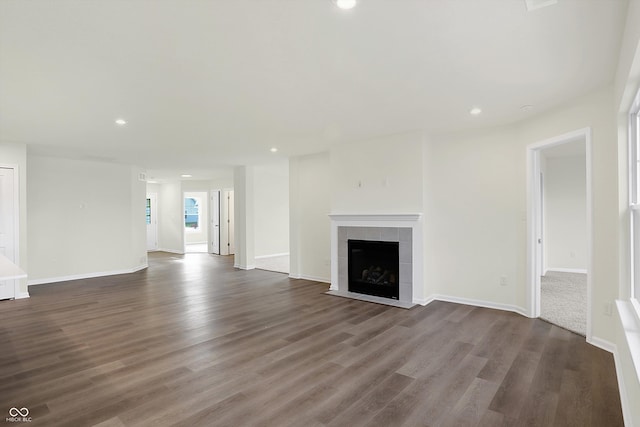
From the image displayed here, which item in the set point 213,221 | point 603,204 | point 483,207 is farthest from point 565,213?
point 213,221

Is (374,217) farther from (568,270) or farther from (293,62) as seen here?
(568,270)

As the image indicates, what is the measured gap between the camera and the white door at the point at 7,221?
5.09 metres

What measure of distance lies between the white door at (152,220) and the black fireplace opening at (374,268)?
360 inches

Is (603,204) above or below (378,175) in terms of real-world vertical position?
below

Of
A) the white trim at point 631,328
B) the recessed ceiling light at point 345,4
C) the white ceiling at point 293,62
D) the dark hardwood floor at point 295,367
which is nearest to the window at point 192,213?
the dark hardwood floor at point 295,367

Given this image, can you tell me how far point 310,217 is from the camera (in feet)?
21.3

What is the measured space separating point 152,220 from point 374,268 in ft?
31.5

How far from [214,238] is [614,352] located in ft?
33.9

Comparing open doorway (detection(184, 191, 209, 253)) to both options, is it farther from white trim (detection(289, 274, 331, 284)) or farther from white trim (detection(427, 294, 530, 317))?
white trim (detection(427, 294, 530, 317))

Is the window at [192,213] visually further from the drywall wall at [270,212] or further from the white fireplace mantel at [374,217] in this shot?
the white fireplace mantel at [374,217]

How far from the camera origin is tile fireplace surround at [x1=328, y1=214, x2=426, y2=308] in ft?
15.1

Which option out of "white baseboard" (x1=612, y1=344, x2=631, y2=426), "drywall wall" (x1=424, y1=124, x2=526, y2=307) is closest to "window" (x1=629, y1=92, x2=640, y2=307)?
"white baseboard" (x1=612, y1=344, x2=631, y2=426)

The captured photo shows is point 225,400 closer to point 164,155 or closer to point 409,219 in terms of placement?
point 409,219

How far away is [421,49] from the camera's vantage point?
236cm
